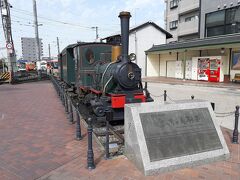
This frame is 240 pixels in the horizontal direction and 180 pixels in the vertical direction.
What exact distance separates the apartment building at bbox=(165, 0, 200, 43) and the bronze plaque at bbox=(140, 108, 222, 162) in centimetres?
2580

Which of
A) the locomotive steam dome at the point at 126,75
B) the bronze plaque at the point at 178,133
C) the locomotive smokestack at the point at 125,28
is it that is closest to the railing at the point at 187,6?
the locomotive smokestack at the point at 125,28

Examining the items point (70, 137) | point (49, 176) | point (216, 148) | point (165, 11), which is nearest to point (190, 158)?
point (216, 148)

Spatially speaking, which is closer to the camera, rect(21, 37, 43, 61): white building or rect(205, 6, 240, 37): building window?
rect(205, 6, 240, 37): building window

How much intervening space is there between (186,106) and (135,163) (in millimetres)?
1656

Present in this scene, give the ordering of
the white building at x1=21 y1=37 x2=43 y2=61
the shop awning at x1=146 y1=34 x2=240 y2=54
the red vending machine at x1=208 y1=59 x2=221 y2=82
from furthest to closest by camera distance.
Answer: the white building at x1=21 y1=37 x2=43 y2=61, the red vending machine at x1=208 y1=59 x2=221 y2=82, the shop awning at x1=146 y1=34 x2=240 y2=54

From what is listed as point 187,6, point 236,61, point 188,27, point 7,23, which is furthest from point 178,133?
point 187,6

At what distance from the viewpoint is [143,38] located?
26.3 meters

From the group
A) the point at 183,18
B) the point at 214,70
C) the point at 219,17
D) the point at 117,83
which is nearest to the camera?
the point at 117,83

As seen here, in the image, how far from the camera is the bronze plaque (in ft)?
12.8

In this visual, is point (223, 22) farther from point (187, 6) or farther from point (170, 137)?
point (170, 137)

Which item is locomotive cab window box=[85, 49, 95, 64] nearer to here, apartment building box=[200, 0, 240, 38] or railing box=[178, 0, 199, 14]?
apartment building box=[200, 0, 240, 38]

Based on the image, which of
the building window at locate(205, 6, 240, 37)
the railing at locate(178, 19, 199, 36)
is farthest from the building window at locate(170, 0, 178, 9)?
the building window at locate(205, 6, 240, 37)

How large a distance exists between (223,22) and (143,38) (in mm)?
9350

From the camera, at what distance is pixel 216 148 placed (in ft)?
14.0
